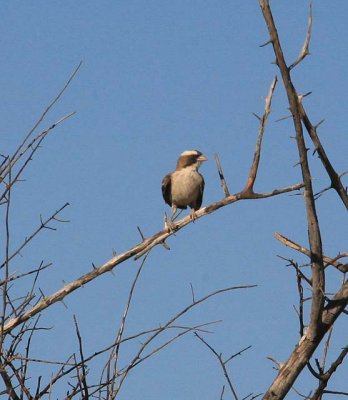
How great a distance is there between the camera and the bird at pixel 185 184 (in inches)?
477

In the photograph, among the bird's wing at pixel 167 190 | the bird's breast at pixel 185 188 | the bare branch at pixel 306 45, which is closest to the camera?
the bare branch at pixel 306 45

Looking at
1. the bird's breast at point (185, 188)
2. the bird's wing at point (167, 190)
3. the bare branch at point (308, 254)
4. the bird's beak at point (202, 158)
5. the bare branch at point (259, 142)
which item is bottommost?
the bare branch at point (308, 254)

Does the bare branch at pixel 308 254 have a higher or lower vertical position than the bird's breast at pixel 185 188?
lower

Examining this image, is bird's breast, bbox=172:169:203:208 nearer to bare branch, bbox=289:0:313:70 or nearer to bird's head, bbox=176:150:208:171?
bird's head, bbox=176:150:208:171

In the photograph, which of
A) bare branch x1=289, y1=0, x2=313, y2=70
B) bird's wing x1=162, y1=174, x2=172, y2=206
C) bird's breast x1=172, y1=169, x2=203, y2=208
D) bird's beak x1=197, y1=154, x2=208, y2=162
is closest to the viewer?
bare branch x1=289, y1=0, x2=313, y2=70

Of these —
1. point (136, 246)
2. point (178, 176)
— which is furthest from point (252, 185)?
point (178, 176)

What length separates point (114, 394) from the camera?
495cm

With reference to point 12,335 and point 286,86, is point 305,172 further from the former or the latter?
point 12,335

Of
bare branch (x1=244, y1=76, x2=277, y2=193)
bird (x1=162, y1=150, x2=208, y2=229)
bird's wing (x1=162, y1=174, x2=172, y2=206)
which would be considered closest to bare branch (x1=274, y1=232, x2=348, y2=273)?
bare branch (x1=244, y1=76, x2=277, y2=193)

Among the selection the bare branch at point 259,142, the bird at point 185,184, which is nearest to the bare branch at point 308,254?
A: the bare branch at point 259,142

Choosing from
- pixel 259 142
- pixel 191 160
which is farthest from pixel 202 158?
pixel 259 142

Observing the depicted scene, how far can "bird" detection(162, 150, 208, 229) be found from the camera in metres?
12.1

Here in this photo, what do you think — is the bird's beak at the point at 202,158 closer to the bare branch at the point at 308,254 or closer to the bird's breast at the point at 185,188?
the bird's breast at the point at 185,188

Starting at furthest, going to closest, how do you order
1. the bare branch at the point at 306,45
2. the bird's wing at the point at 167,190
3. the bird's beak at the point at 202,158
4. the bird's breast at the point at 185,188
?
1. the bird's beak at the point at 202,158
2. the bird's wing at the point at 167,190
3. the bird's breast at the point at 185,188
4. the bare branch at the point at 306,45
